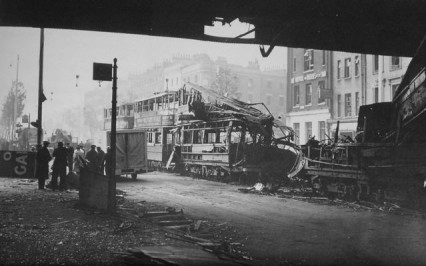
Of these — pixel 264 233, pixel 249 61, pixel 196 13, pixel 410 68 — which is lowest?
pixel 264 233

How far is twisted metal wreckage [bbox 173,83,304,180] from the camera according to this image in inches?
668

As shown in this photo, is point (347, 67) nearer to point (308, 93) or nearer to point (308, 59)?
point (308, 59)

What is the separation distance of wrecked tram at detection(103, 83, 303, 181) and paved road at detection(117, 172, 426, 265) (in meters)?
4.02

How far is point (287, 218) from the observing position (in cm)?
954

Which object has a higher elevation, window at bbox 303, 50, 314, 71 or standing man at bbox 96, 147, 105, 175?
window at bbox 303, 50, 314, 71

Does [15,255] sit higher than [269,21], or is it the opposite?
[269,21]

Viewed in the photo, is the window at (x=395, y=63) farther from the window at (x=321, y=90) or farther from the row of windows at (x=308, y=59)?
the row of windows at (x=308, y=59)

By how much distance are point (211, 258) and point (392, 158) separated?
23.3 feet

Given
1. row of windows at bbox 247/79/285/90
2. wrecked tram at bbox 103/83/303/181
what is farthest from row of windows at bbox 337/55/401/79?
row of windows at bbox 247/79/285/90

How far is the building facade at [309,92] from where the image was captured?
35.8m

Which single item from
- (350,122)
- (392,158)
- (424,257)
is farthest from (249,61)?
(424,257)

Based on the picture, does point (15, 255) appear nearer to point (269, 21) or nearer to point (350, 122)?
point (269, 21)

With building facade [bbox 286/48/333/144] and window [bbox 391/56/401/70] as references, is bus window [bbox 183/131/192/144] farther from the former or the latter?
window [bbox 391/56/401/70]

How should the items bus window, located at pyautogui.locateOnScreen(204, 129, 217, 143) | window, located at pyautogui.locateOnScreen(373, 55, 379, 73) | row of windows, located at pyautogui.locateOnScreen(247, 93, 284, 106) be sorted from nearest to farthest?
bus window, located at pyautogui.locateOnScreen(204, 129, 217, 143) → window, located at pyautogui.locateOnScreen(373, 55, 379, 73) → row of windows, located at pyautogui.locateOnScreen(247, 93, 284, 106)
